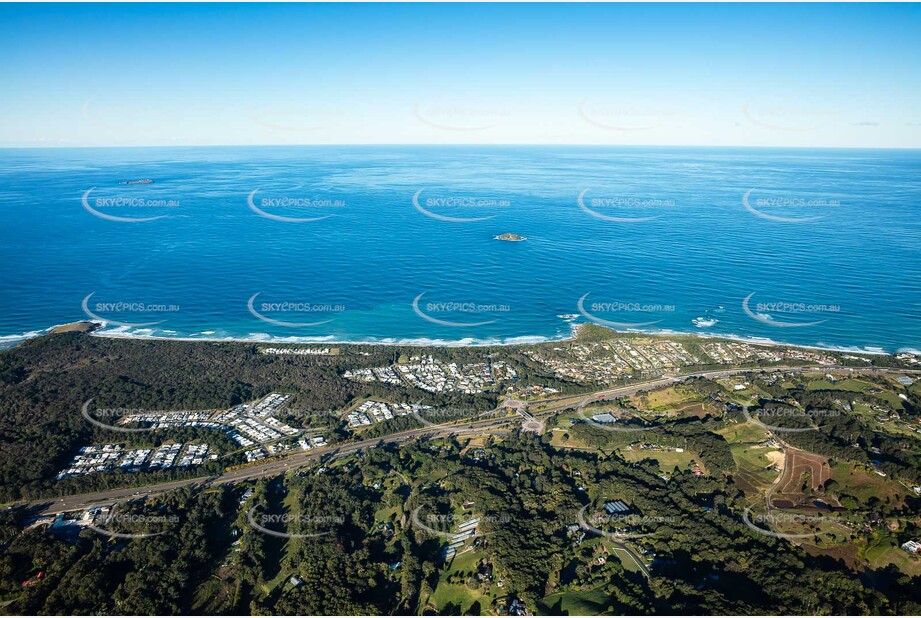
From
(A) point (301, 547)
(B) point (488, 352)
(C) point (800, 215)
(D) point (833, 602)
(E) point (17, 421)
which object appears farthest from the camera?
(C) point (800, 215)

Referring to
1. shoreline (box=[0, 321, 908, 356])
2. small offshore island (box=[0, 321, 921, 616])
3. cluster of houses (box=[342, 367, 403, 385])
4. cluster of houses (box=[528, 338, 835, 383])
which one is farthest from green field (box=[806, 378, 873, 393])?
cluster of houses (box=[342, 367, 403, 385])

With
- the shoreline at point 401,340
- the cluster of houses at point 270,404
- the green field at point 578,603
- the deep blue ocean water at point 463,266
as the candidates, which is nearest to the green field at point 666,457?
the green field at point 578,603

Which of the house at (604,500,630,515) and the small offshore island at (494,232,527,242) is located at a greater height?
the small offshore island at (494,232,527,242)

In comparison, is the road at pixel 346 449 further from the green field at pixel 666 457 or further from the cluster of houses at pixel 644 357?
the green field at pixel 666 457

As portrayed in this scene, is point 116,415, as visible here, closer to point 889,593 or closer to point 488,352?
point 488,352

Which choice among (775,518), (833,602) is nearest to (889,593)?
(833,602)

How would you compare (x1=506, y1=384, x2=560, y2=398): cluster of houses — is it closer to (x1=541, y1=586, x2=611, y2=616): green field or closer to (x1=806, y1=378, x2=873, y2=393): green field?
(x1=541, y1=586, x2=611, y2=616): green field

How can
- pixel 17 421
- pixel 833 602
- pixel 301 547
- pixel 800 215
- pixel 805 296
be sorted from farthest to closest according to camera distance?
pixel 800 215
pixel 805 296
pixel 17 421
pixel 301 547
pixel 833 602
